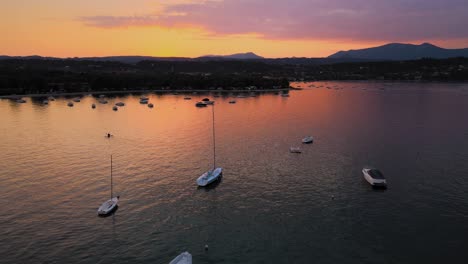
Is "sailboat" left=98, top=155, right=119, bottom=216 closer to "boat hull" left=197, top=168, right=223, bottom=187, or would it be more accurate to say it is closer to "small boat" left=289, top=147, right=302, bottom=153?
"boat hull" left=197, top=168, right=223, bottom=187

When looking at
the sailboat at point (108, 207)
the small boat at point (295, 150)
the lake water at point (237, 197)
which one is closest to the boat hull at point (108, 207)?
the sailboat at point (108, 207)

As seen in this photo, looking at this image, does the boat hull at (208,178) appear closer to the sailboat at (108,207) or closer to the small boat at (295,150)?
the sailboat at (108,207)

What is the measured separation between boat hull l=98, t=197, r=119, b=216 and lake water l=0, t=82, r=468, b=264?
0.78 meters

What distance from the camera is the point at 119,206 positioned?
130 ft

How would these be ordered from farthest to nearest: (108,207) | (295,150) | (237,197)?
(295,150) → (237,197) → (108,207)

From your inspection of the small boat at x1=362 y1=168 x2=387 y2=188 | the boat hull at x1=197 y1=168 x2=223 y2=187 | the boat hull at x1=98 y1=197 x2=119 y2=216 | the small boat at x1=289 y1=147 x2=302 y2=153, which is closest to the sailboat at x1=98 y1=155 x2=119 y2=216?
the boat hull at x1=98 y1=197 x2=119 y2=216

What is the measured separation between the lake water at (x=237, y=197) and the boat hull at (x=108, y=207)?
2.55 feet

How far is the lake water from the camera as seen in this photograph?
102 feet

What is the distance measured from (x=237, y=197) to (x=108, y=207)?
47.8 feet

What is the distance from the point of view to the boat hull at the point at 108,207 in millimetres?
37062

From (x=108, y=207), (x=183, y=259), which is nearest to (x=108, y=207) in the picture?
(x=108, y=207)

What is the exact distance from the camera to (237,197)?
42656mm

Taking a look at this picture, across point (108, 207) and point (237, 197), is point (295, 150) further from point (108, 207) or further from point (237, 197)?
point (108, 207)

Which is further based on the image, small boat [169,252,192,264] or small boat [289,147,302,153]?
small boat [289,147,302,153]
